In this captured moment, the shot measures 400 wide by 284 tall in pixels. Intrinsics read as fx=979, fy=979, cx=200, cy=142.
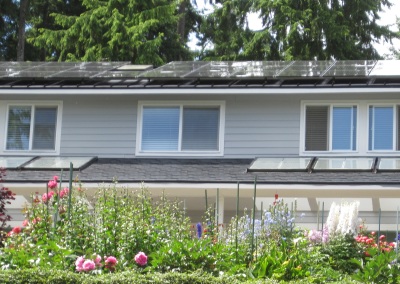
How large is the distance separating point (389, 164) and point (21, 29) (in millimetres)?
21763

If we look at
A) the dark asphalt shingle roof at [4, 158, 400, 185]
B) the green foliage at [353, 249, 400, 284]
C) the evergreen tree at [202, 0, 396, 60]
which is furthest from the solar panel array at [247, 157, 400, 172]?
the evergreen tree at [202, 0, 396, 60]

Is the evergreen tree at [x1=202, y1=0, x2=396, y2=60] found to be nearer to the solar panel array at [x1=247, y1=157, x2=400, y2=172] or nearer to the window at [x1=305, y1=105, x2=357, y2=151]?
the window at [x1=305, y1=105, x2=357, y2=151]

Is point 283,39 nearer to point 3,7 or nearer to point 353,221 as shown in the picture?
point 3,7

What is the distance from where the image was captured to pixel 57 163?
2038 cm

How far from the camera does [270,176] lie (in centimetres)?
1878

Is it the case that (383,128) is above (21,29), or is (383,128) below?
below

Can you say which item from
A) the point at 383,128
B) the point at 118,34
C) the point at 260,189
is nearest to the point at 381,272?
the point at 260,189

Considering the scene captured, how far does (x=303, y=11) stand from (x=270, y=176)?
52.2ft

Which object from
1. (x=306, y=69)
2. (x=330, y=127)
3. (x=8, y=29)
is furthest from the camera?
(x=8, y=29)

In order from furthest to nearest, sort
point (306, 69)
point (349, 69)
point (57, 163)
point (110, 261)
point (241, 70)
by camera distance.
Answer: point (241, 70) < point (306, 69) < point (349, 69) < point (57, 163) < point (110, 261)

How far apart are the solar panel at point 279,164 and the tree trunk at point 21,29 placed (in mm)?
18775

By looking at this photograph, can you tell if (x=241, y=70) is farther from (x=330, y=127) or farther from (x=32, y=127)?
(x=32, y=127)

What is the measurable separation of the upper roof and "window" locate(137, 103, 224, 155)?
2.01 feet

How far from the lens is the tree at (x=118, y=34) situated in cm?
3347
